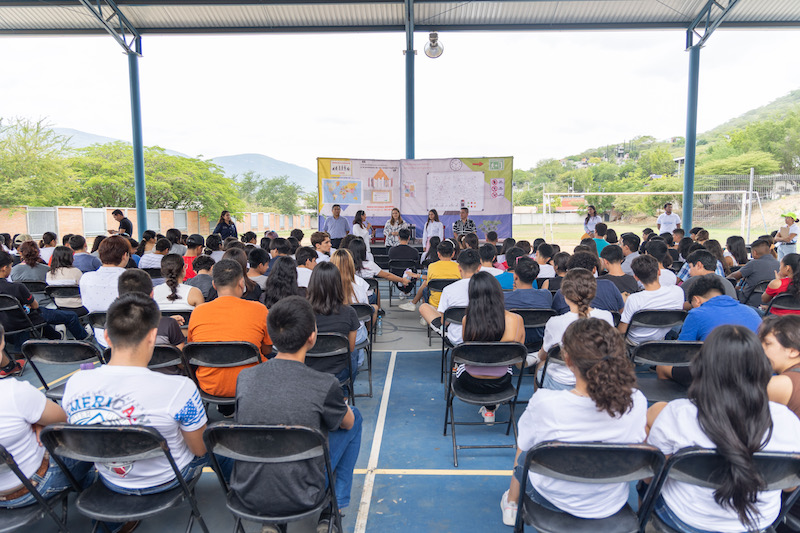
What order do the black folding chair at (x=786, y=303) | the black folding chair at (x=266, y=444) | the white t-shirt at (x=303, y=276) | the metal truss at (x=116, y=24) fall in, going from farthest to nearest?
the metal truss at (x=116, y=24)
the white t-shirt at (x=303, y=276)
the black folding chair at (x=786, y=303)
the black folding chair at (x=266, y=444)

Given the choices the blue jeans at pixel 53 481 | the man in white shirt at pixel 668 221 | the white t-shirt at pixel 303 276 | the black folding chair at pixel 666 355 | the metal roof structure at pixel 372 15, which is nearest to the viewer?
the blue jeans at pixel 53 481

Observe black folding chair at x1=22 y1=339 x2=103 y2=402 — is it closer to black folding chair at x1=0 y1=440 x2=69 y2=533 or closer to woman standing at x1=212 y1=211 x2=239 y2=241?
black folding chair at x1=0 y1=440 x2=69 y2=533

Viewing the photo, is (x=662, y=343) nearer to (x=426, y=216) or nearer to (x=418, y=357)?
(x=418, y=357)

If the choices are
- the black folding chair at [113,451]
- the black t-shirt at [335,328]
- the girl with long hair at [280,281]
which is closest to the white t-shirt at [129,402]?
the black folding chair at [113,451]

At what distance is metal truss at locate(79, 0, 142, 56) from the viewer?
33.1 ft

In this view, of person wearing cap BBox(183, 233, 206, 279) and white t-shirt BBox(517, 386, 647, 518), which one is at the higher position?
person wearing cap BBox(183, 233, 206, 279)

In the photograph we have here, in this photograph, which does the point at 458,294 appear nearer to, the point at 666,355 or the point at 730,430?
the point at 666,355

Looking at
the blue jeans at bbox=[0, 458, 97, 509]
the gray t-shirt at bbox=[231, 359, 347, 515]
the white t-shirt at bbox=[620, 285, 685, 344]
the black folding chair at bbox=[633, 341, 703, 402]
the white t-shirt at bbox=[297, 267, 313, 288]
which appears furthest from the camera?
the white t-shirt at bbox=[297, 267, 313, 288]

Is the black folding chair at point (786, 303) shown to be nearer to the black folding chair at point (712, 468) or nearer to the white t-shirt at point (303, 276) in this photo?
the black folding chair at point (712, 468)

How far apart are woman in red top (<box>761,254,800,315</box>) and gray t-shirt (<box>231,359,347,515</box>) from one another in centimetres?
408

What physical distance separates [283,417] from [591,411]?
116 cm

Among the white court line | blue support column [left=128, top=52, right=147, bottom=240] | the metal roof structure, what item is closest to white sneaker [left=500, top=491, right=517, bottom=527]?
the white court line

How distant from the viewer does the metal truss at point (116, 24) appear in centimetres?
1009

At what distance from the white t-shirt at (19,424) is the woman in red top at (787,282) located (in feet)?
16.7
